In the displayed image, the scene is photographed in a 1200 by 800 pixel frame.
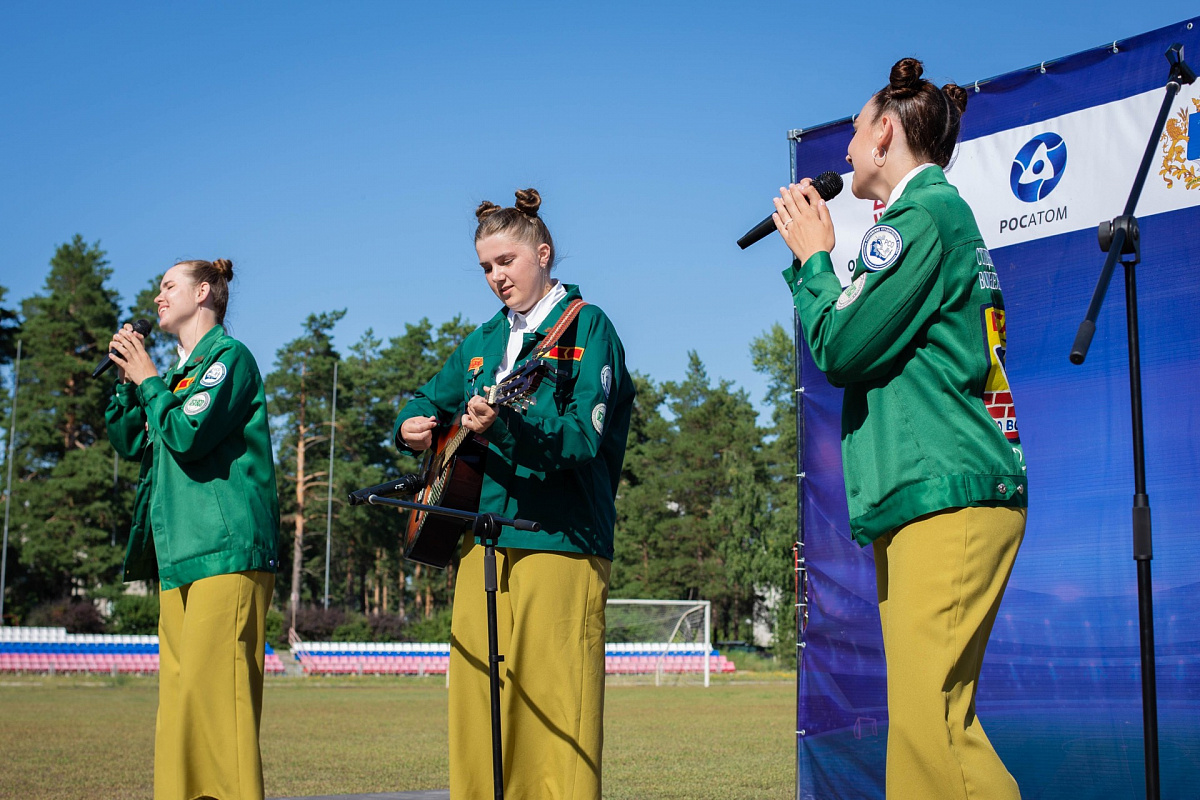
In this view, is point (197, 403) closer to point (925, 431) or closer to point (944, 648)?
point (925, 431)

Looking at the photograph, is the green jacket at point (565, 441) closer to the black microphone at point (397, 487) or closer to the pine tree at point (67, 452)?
the black microphone at point (397, 487)

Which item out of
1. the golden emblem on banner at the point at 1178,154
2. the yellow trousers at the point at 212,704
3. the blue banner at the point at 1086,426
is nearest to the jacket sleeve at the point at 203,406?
the yellow trousers at the point at 212,704

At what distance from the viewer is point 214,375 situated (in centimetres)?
418

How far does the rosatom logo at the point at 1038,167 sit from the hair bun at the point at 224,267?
3611 millimetres

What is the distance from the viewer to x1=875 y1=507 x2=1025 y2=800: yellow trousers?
7.89 ft

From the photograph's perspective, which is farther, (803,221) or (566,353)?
(566,353)

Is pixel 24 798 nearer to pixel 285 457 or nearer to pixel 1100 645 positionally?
pixel 1100 645

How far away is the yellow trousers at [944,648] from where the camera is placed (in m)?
2.41

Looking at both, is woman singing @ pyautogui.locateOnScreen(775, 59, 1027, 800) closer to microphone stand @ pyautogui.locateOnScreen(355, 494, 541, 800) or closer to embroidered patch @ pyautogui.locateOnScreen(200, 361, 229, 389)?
microphone stand @ pyautogui.locateOnScreen(355, 494, 541, 800)

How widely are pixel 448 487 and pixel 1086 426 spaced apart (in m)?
3.15

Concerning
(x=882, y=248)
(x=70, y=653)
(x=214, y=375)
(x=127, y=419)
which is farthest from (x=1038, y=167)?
(x=70, y=653)

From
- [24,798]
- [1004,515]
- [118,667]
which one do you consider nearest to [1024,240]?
[1004,515]

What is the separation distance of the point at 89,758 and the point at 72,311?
51.8 metres

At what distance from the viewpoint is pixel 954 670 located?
2451 millimetres
